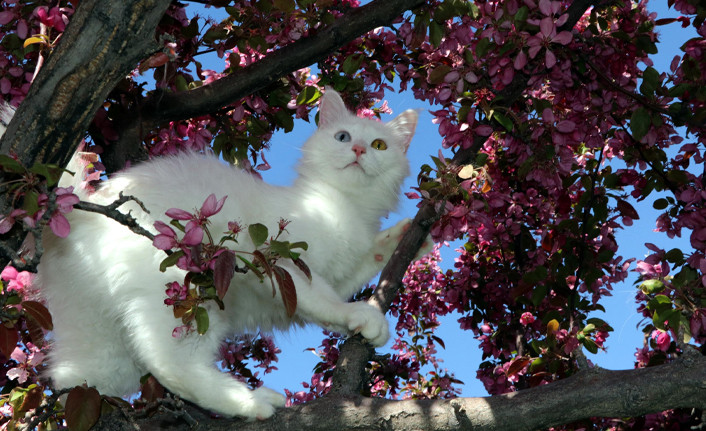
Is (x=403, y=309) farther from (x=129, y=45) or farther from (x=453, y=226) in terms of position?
(x=129, y=45)

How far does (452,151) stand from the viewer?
3.78 m

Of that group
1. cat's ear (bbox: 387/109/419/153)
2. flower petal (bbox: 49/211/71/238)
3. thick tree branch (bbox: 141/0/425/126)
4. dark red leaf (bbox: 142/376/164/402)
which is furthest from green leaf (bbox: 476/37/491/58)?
dark red leaf (bbox: 142/376/164/402)

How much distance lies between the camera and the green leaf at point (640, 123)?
337 cm

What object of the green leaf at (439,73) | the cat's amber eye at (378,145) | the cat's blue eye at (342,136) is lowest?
the cat's amber eye at (378,145)

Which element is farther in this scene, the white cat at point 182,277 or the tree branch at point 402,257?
the tree branch at point 402,257

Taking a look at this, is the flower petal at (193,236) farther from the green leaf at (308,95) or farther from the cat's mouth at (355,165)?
the green leaf at (308,95)

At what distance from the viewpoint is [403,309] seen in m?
5.36

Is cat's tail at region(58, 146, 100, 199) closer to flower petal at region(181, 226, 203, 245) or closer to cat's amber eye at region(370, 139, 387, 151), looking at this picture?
flower petal at region(181, 226, 203, 245)

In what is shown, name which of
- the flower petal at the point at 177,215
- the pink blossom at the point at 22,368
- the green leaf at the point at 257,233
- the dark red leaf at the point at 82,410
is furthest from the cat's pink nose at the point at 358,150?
the pink blossom at the point at 22,368

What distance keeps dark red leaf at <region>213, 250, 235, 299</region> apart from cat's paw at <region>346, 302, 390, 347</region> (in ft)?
2.47

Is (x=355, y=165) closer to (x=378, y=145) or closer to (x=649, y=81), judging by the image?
(x=378, y=145)

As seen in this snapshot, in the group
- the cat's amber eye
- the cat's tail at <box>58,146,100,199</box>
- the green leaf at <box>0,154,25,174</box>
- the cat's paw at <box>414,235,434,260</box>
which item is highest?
the cat's amber eye

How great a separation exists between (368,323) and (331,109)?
140 cm

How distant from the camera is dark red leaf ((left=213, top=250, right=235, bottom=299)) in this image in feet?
6.27
